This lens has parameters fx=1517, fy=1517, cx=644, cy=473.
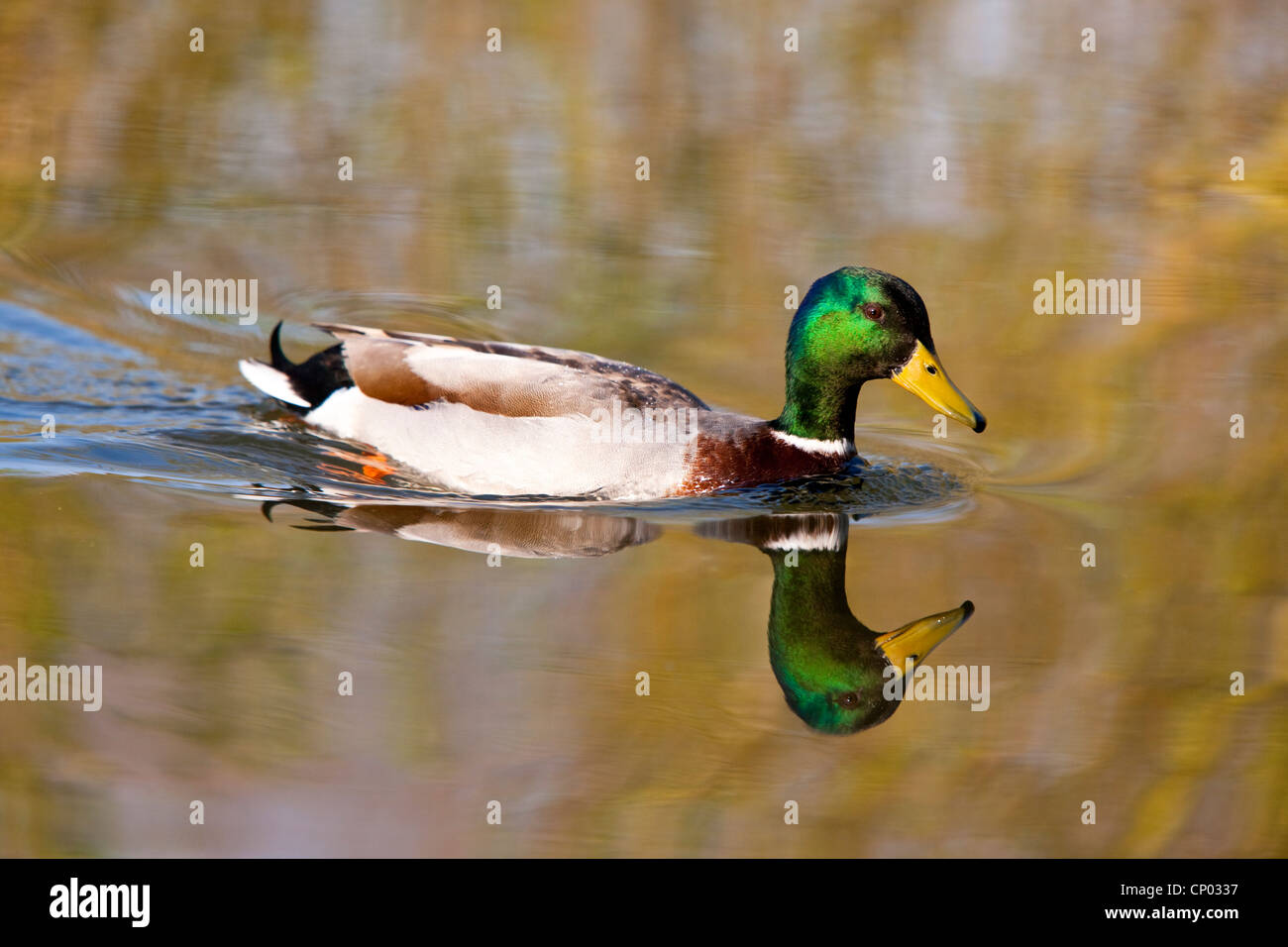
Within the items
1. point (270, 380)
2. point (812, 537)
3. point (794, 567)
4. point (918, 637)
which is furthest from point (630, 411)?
point (270, 380)

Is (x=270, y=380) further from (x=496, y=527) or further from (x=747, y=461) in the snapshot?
(x=747, y=461)

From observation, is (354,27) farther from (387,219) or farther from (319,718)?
(319,718)

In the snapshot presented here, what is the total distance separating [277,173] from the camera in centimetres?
1050

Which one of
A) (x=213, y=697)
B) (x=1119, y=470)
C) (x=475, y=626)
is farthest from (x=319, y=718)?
(x=1119, y=470)

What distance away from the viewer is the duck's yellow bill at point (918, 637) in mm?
5340

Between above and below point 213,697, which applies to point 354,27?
above

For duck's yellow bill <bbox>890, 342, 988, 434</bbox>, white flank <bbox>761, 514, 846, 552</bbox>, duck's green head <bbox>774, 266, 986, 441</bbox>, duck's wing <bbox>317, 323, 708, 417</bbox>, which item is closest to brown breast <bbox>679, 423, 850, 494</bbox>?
duck's green head <bbox>774, 266, 986, 441</bbox>

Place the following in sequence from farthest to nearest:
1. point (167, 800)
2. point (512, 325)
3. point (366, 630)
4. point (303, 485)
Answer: point (512, 325)
point (303, 485)
point (366, 630)
point (167, 800)

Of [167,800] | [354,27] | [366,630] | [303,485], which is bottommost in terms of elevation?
[167,800]

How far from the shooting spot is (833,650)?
5422 mm

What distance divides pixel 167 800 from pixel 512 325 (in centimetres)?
505

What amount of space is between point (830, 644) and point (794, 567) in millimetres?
712

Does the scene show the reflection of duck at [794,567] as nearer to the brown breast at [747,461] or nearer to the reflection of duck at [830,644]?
the reflection of duck at [830,644]

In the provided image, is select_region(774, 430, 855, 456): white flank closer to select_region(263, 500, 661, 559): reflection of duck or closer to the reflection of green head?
select_region(263, 500, 661, 559): reflection of duck
